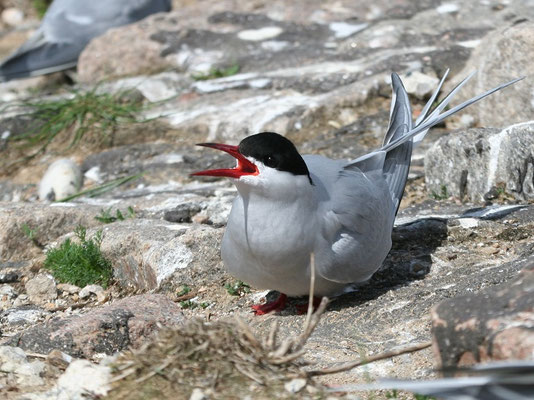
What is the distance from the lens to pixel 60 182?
195 inches

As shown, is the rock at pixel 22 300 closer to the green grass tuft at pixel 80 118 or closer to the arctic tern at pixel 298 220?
the arctic tern at pixel 298 220

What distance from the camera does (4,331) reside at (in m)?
3.42

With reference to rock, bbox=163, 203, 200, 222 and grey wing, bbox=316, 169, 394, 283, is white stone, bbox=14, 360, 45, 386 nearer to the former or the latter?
grey wing, bbox=316, 169, 394, 283

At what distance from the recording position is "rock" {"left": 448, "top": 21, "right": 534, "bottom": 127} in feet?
14.6

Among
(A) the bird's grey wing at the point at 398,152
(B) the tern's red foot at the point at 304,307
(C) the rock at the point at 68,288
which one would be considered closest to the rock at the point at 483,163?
(A) the bird's grey wing at the point at 398,152

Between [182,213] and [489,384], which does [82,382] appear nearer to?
[489,384]

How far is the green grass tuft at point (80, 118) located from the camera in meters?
5.62

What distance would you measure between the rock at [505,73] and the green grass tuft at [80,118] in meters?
2.10

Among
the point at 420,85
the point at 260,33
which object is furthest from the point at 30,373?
the point at 260,33

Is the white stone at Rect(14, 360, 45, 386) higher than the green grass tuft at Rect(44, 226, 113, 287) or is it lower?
higher

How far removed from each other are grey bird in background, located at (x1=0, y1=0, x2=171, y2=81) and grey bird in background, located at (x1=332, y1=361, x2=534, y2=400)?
6.18 meters

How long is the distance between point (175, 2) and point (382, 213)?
7.20m

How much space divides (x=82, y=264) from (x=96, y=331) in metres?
0.98

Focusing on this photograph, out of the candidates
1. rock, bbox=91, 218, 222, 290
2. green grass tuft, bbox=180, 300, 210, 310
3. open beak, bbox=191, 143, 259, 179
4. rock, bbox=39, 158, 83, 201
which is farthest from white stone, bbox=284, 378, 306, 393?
rock, bbox=39, 158, 83, 201
